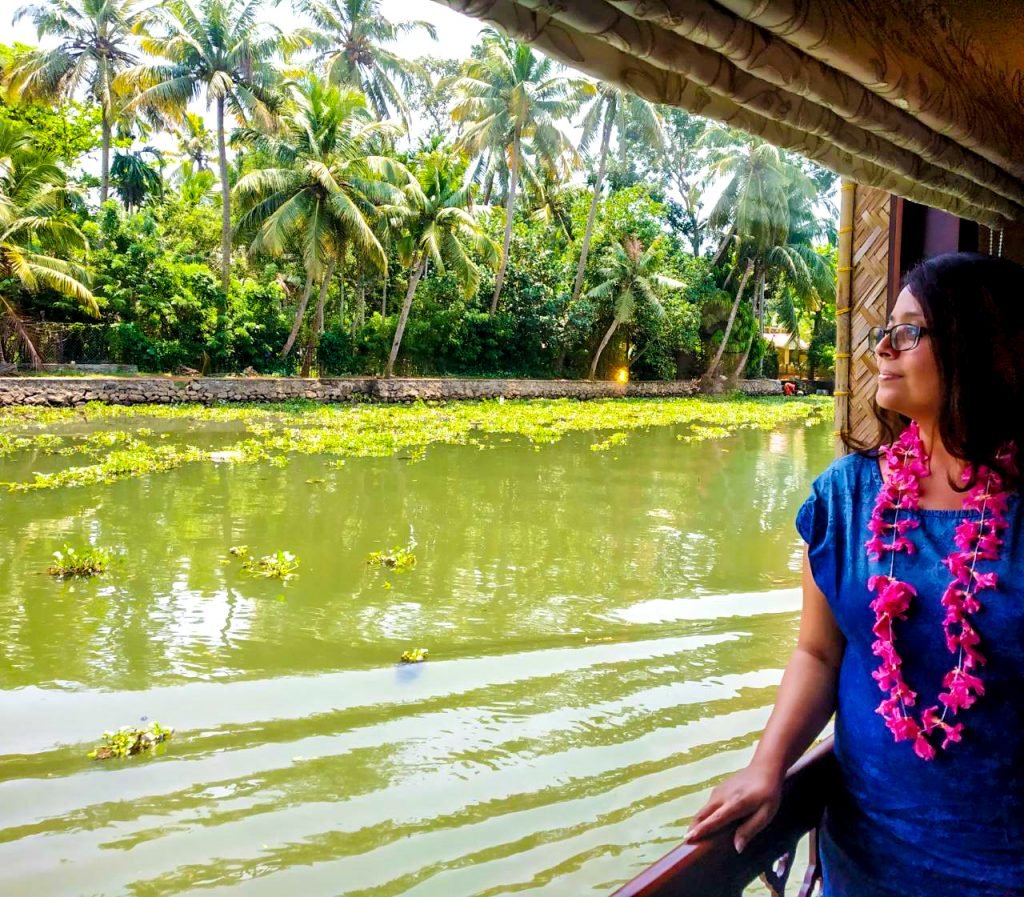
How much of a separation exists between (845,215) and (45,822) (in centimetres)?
342

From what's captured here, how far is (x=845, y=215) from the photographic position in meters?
3.12

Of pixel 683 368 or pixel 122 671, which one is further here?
pixel 683 368

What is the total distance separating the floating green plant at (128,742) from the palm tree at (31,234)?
523 inches

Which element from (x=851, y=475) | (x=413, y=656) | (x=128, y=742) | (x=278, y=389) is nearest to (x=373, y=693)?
(x=413, y=656)

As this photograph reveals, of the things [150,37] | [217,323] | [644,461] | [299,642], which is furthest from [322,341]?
[299,642]

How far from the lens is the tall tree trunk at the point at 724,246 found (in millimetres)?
24953

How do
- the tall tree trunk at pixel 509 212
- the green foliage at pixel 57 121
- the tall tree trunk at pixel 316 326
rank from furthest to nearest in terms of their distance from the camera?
the tall tree trunk at pixel 509 212
the tall tree trunk at pixel 316 326
the green foliage at pixel 57 121

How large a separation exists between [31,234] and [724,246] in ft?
62.2

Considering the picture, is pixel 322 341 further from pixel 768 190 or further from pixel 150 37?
pixel 768 190

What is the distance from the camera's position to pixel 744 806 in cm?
105

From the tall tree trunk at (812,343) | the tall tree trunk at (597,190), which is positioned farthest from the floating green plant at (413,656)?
the tall tree trunk at (812,343)

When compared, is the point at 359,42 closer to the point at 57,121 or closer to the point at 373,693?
the point at 57,121

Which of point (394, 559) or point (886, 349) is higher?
point (886, 349)

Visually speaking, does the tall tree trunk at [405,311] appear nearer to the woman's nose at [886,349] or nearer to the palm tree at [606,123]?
the palm tree at [606,123]
